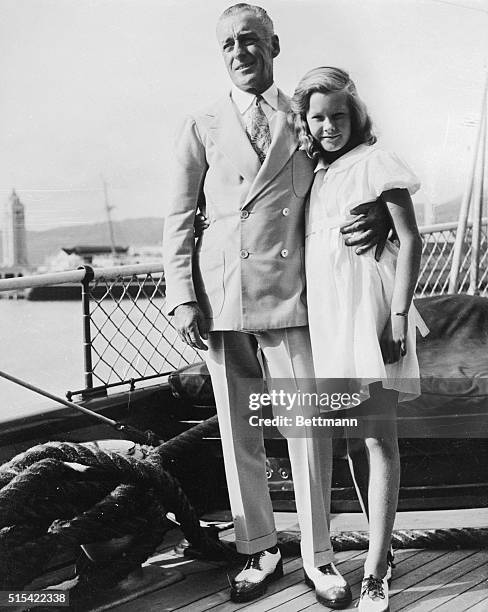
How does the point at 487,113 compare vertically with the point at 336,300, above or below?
above

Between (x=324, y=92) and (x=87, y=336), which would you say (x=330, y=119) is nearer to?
(x=324, y=92)

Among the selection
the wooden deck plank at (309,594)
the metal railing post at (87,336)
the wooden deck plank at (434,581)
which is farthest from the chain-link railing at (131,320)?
the wooden deck plank at (434,581)

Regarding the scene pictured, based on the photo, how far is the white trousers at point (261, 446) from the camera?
1.82m

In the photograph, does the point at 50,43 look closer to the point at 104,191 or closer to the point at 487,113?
the point at 104,191

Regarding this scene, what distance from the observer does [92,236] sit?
206cm

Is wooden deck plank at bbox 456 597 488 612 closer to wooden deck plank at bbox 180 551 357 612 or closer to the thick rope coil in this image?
wooden deck plank at bbox 180 551 357 612

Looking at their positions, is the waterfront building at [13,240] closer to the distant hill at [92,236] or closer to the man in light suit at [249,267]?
the distant hill at [92,236]

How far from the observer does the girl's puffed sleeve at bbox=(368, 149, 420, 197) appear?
1.65 metres

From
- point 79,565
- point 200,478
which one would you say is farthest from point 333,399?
point 79,565

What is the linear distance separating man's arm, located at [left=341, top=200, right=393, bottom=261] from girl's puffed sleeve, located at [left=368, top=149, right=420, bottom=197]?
0.04 m

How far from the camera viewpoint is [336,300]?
5.67 ft

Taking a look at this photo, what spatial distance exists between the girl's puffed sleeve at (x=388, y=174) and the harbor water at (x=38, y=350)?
3.38ft

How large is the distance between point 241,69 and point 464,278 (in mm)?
1389

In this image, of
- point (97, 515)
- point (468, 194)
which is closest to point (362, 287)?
point (468, 194)
